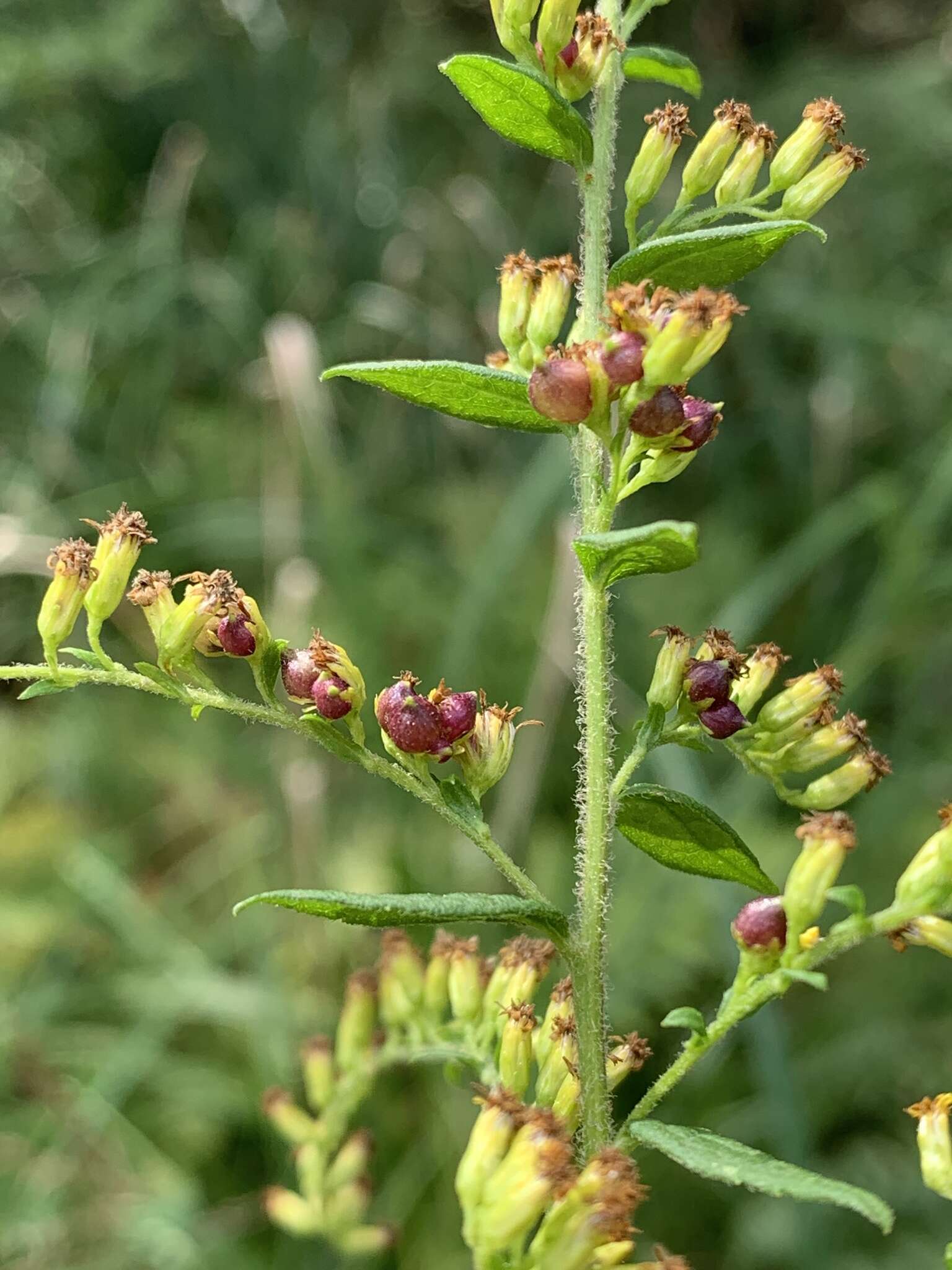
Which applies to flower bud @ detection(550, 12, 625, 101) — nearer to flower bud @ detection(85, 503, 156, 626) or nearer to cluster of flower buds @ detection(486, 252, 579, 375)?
cluster of flower buds @ detection(486, 252, 579, 375)

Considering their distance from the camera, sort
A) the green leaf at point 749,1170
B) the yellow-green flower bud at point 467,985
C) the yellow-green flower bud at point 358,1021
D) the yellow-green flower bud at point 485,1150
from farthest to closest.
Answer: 1. the yellow-green flower bud at point 358,1021
2. the yellow-green flower bud at point 467,985
3. the yellow-green flower bud at point 485,1150
4. the green leaf at point 749,1170

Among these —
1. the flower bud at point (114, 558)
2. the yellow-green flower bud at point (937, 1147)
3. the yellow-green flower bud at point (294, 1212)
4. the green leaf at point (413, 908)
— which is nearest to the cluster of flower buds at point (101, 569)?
the flower bud at point (114, 558)

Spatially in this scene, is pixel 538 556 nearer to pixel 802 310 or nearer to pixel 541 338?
pixel 802 310

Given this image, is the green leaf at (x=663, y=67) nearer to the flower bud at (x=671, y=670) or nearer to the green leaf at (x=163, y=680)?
the flower bud at (x=671, y=670)

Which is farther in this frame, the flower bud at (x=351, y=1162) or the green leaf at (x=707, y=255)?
the flower bud at (x=351, y=1162)

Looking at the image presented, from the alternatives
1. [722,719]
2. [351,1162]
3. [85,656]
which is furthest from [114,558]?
[351,1162]

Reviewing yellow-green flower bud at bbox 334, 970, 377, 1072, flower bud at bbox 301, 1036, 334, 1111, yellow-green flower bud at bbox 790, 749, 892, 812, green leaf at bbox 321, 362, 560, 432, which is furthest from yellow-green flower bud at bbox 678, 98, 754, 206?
flower bud at bbox 301, 1036, 334, 1111
